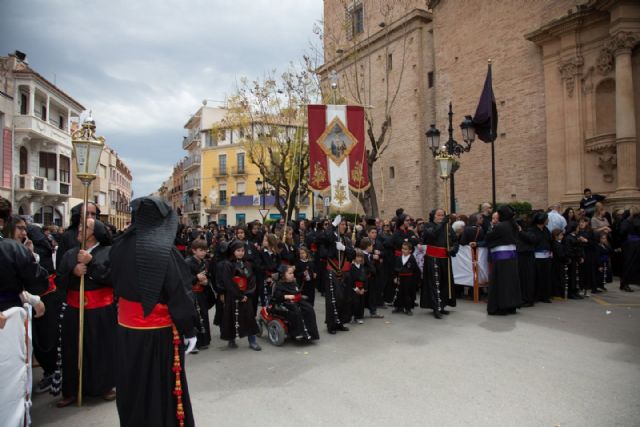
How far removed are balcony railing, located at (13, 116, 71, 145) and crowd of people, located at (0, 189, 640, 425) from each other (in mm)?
21412

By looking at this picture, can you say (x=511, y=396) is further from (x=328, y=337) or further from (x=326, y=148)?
(x=326, y=148)

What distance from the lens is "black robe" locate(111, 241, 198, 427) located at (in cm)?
324

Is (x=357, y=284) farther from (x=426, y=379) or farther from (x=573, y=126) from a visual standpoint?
(x=573, y=126)

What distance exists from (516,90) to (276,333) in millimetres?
17845

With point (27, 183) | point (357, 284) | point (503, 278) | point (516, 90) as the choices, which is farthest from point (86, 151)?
point (27, 183)

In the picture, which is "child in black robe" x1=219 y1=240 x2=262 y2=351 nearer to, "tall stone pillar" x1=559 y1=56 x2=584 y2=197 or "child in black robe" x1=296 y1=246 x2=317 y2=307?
"child in black robe" x1=296 y1=246 x2=317 y2=307

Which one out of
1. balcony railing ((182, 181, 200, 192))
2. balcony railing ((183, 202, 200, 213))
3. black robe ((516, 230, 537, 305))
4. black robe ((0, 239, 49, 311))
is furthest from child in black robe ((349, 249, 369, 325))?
balcony railing ((182, 181, 200, 192))

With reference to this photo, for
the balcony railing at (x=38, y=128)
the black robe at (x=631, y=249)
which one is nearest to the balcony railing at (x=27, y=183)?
the balcony railing at (x=38, y=128)

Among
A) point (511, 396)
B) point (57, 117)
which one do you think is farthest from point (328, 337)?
point (57, 117)

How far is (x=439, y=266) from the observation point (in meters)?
8.87

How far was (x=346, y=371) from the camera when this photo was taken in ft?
18.0

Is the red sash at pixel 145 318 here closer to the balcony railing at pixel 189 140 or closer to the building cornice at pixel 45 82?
the building cornice at pixel 45 82

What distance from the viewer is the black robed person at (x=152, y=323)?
3.23 m

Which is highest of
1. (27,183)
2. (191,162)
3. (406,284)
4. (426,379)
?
(191,162)
